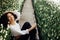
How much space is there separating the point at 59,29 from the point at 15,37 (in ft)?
4.02

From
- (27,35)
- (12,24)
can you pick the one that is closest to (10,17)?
(12,24)

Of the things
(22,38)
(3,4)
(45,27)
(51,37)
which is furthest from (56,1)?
(3,4)

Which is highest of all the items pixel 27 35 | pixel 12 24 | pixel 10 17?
pixel 10 17

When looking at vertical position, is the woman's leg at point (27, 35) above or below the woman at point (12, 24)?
below

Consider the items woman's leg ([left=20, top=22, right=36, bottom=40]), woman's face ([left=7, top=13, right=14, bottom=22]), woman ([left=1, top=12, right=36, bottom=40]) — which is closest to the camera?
woman ([left=1, top=12, right=36, bottom=40])

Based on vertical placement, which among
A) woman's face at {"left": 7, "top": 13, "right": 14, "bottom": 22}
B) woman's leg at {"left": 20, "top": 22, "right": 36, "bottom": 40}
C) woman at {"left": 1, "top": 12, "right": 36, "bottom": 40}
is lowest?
woman's leg at {"left": 20, "top": 22, "right": 36, "bottom": 40}

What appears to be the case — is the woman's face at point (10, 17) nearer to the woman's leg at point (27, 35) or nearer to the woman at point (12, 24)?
the woman at point (12, 24)

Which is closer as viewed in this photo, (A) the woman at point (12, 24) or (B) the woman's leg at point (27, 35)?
(A) the woman at point (12, 24)

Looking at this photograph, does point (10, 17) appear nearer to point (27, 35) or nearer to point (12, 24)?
point (12, 24)

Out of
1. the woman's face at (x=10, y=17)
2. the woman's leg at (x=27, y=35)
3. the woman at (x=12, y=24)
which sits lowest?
the woman's leg at (x=27, y=35)

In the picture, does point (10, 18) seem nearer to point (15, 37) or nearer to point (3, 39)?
point (15, 37)

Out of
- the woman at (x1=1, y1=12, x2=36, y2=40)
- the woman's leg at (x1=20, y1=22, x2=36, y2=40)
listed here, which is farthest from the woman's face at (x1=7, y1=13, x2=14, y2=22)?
the woman's leg at (x1=20, y1=22, x2=36, y2=40)

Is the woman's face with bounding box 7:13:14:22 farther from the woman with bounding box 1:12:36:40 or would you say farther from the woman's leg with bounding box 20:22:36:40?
the woman's leg with bounding box 20:22:36:40

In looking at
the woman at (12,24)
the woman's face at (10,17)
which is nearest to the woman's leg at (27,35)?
the woman at (12,24)
